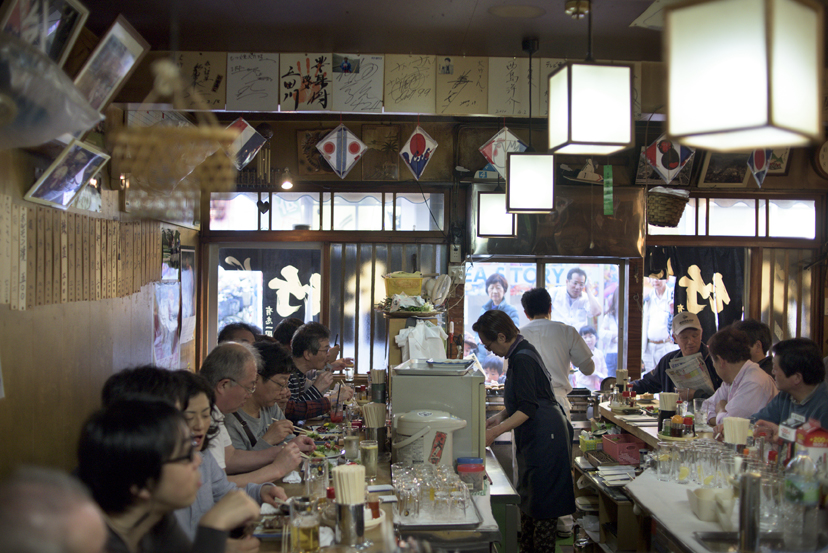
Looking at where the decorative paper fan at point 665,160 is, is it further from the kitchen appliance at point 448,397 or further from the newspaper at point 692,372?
the kitchen appliance at point 448,397

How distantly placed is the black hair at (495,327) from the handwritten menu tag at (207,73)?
2.45m

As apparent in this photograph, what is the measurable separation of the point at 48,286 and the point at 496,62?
11.0 feet

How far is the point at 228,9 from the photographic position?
4.43 meters

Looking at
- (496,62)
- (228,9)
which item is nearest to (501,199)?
(496,62)

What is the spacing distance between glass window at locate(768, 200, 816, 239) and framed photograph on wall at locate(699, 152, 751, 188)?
1.56 feet

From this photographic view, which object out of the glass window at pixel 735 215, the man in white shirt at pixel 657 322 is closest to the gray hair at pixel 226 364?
the man in white shirt at pixel 657 322

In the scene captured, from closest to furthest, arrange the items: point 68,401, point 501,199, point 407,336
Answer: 1. point 68,401
2. point 407,336
3. point 501,199

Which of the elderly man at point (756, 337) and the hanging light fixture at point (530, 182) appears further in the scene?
the elderly man at point (756, 337)

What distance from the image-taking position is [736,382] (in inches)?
171

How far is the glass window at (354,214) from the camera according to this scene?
681 centimetres

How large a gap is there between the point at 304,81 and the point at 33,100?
2.59 meters

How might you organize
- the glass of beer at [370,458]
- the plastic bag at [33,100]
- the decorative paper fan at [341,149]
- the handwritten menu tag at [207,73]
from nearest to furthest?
the plastic bag at [33,100] → the glass of beer at [370,458] → the handwritten menu tag at [207,73] → the decorative paper fan at [341,149]

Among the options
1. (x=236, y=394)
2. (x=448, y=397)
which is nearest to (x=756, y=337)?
(x=448, y=397)

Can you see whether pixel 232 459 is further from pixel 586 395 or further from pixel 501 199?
pixel 586 395
